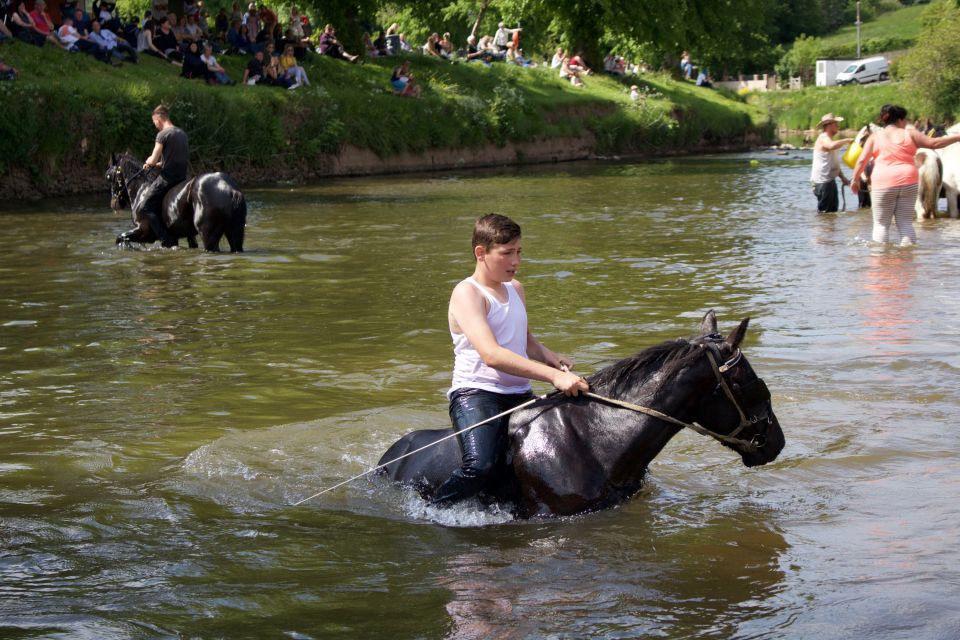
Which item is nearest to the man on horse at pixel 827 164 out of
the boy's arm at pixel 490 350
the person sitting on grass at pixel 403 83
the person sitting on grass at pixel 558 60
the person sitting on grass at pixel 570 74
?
the boy's arm at pixel 490 350

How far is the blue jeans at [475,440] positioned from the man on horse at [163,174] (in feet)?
40.3

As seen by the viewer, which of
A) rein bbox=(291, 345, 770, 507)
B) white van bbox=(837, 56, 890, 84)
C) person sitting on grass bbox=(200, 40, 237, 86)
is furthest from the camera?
white van bbox=(837, 56, 890, 84)

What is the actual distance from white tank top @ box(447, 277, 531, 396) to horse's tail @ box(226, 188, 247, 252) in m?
11.2

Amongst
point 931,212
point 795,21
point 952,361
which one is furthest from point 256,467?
A: point 795,21

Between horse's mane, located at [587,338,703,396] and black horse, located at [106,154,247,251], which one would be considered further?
black horse, located at [106,154,247,251]

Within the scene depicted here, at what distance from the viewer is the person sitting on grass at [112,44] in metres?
30.3

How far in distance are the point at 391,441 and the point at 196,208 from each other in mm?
10325

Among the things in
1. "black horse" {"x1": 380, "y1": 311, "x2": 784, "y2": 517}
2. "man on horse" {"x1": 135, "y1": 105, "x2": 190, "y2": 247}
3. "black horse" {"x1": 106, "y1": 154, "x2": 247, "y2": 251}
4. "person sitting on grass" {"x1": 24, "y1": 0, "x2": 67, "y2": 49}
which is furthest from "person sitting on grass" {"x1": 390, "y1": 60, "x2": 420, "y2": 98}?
"black horse" {"x1": 380, "y1": 311, "x2": 784, "y2": 517}

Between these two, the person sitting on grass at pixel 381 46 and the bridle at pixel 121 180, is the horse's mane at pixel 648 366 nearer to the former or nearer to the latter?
the bridle at pixel 121 180

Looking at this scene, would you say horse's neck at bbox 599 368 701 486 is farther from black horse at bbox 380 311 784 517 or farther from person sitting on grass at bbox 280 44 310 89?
person sitting on grass at bbox 280 44 310 89

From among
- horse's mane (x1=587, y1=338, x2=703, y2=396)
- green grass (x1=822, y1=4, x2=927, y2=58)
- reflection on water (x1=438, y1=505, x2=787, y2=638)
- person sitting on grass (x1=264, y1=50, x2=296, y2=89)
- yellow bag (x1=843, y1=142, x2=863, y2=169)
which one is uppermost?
green grass (x1=822, y1=4, x2=927, y2=58)

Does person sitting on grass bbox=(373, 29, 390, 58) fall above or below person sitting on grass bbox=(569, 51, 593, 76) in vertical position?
A: above

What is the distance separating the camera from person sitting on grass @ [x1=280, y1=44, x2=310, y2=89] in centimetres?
3481

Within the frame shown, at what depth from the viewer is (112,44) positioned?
101ft
